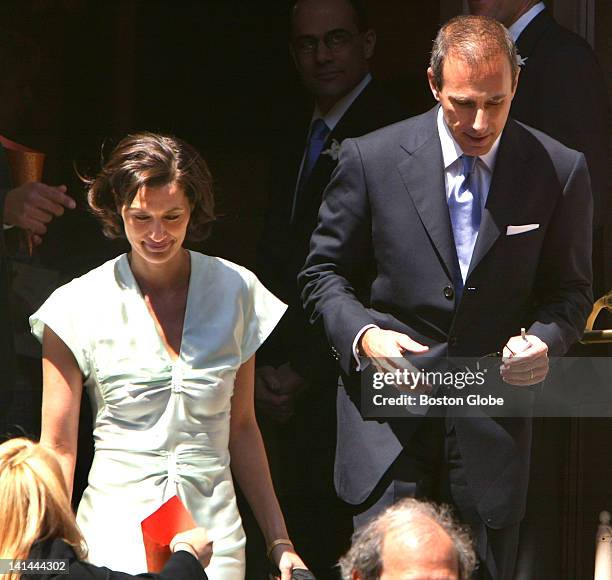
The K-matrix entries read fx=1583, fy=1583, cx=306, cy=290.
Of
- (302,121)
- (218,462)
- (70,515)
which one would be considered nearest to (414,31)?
(302,121)

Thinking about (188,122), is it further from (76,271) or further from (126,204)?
(126,204)

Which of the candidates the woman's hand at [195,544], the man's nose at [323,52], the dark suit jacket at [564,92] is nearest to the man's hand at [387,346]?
the woman's hand at [195,544]

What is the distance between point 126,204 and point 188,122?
99 cm

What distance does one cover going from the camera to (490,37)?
411 centimetres

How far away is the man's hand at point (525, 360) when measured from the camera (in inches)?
160

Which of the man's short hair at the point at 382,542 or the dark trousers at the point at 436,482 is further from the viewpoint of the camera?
the dark trousers at the point at 436,482

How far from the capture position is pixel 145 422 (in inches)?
164

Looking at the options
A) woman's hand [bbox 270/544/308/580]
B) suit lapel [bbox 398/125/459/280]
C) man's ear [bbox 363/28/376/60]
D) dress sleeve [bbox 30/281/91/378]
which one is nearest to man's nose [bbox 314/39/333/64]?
man's ear [bbox 363/28/376/60]

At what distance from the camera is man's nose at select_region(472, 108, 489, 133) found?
410 cm

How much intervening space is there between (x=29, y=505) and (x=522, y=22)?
2.16m

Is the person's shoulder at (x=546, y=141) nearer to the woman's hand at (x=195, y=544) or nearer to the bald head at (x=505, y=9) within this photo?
the bald head at (x=505, y=9)

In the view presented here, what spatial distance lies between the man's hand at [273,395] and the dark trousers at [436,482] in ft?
2.39

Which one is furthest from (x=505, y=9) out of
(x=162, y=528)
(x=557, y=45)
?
(x=162, y=528)

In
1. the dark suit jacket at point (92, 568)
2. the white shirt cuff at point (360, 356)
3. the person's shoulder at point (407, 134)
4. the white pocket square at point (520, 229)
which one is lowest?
the dark suit jacket at point (92, 568)
